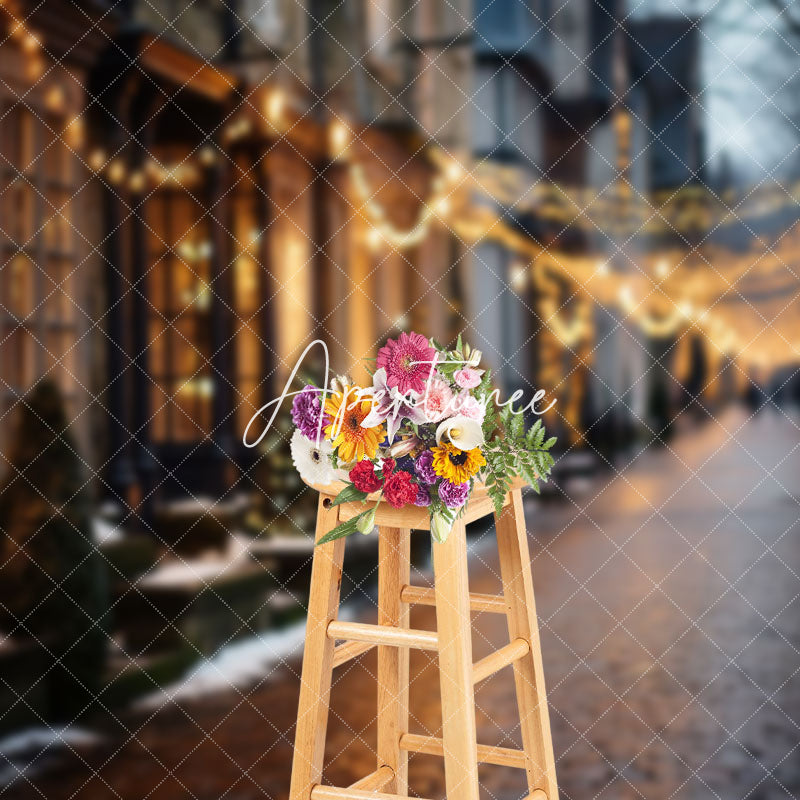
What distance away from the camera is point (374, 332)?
6.60 meters

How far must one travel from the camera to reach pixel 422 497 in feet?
5.30

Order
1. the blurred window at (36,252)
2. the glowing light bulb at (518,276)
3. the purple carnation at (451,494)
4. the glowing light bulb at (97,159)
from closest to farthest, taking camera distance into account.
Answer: the purple carnation at (451,494), the blurred window at (36,252), the glowing light bulb at (97,159), the glowing light bulb at (518,276)

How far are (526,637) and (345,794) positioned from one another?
384 mm

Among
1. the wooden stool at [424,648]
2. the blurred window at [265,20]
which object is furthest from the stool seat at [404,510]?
the blurred window at [265,20]

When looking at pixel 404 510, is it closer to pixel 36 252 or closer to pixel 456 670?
pixel 456 670

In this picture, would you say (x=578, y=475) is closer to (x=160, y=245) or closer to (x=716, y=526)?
(x=716, y=526)

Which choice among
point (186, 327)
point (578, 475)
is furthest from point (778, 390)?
point (186, 327)

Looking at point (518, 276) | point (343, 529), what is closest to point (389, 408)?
point (343, 529)

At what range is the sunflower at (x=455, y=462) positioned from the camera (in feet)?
5.24

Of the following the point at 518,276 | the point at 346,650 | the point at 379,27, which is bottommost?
the point at 346,650

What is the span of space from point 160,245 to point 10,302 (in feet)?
5.13

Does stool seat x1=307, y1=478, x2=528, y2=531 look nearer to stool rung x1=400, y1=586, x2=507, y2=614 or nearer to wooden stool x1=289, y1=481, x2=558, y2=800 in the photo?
wooden stool x1=289, y1=481, x2=558, y2=800

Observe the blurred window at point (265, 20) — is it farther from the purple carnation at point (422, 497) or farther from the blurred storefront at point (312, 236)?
the purple carnation at point (422, 497)

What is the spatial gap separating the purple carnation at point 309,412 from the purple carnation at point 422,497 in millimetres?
181
